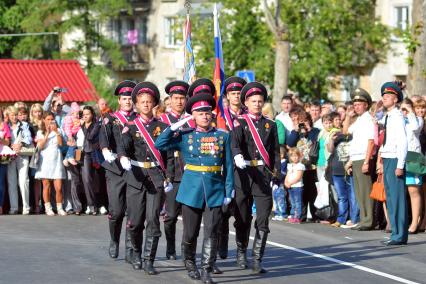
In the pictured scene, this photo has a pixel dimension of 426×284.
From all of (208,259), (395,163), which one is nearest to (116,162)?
(208,259)

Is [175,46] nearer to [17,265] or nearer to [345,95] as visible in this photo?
[345,95]

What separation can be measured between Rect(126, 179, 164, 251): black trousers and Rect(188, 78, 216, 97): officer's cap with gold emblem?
3.76 feet

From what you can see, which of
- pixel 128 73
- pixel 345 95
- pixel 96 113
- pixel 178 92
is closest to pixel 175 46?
pixel 128 73

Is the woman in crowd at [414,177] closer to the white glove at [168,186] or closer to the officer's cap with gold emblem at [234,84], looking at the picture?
the officer's cap with gold emblem at [234,84]

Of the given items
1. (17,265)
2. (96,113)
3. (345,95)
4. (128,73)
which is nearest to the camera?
(17,265)

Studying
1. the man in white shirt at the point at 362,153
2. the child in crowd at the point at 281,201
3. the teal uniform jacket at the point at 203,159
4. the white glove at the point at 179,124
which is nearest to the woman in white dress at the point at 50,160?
the child in crowd at the point at 281,201

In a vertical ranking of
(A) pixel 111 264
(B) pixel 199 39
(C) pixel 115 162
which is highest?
(B) pixel 199 39

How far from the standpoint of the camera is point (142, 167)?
14.6 meters

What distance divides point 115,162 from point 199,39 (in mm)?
35555

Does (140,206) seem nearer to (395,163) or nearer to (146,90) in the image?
(146,90)

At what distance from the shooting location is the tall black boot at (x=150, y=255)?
559 inches

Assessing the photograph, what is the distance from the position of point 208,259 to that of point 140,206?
1.49 m

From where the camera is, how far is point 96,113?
75.0 ft

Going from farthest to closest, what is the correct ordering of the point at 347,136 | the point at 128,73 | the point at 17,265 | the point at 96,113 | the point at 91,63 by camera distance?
the point at 128,73, the point at 91,63, the point at 96,113, the point at 347,136, the point at 17,265
